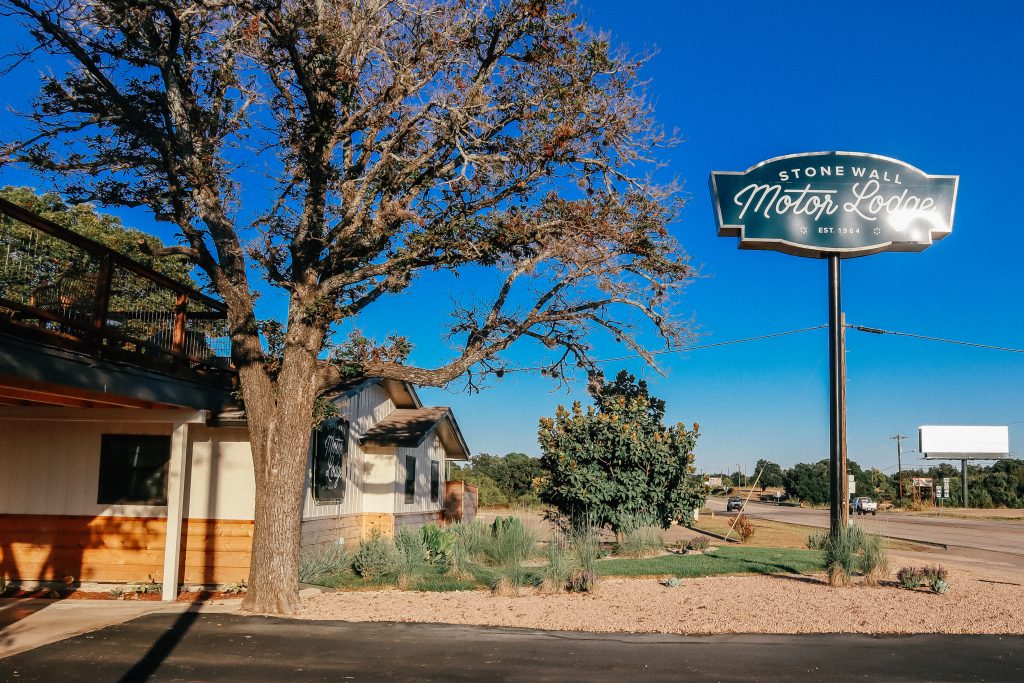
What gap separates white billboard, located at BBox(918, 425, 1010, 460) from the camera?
247 feet

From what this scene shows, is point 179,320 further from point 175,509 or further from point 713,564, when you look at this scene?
point 713,564

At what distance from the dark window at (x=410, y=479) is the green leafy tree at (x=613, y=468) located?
3235mm

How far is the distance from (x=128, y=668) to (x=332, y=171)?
7202mm

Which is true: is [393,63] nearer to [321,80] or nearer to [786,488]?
[321,80]

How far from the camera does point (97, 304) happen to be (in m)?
10.5

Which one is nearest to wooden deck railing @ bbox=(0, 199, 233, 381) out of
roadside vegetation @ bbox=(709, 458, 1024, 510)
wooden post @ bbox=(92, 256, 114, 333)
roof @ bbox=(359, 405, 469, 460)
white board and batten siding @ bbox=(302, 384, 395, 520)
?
wooden post @ bbox=(92, 256, 114, 333)

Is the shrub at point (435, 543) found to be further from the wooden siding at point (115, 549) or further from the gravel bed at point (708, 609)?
the wooden siding at point (115, 549)

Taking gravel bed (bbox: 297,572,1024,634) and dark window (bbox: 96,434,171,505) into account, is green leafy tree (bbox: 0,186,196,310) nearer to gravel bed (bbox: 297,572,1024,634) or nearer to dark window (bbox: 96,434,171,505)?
dark window (bbox: 96,434,171,505)

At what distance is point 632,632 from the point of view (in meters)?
9.85

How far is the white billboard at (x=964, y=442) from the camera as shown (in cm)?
7538

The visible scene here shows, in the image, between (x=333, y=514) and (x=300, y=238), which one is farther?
(x=333, y=514)

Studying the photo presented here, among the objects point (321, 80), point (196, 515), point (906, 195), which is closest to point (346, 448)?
point (196, 515)

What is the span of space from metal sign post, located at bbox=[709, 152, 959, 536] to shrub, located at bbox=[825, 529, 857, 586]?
2.66 m

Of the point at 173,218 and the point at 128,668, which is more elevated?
the point at 173,218
